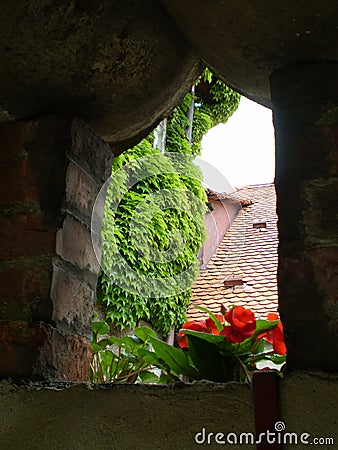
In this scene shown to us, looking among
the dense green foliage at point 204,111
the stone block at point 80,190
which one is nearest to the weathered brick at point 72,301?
the stone block at point 80,190

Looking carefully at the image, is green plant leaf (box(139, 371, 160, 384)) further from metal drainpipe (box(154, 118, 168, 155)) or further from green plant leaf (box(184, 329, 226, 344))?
metal drainpipe (box(154, 118, 168, 155))

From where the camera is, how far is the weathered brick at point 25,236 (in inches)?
34.5

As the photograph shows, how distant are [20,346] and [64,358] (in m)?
0.08

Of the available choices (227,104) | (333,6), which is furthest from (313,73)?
(227,104)

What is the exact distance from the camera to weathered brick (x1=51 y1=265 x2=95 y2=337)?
0.86 meters

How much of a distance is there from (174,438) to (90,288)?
1.16 feet

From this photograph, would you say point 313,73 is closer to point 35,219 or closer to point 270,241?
point 35,219

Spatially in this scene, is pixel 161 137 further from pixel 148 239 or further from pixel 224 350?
pixel 224 350

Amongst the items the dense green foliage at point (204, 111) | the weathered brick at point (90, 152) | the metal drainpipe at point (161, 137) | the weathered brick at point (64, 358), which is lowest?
the weathered brick at point (64, 358)

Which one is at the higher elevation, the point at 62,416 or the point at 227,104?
the point at 227,104

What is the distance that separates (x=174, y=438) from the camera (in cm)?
71

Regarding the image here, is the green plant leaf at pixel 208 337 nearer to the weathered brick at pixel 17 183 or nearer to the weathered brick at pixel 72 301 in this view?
the weathered brick at pixel 72 301

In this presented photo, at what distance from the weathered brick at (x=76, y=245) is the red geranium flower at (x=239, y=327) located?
268mm

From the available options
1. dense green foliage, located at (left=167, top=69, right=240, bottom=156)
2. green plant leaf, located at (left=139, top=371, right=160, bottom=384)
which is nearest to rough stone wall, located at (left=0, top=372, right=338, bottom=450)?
green plant leaf, located at (left=139, top=371, right=160, bottom=384)
